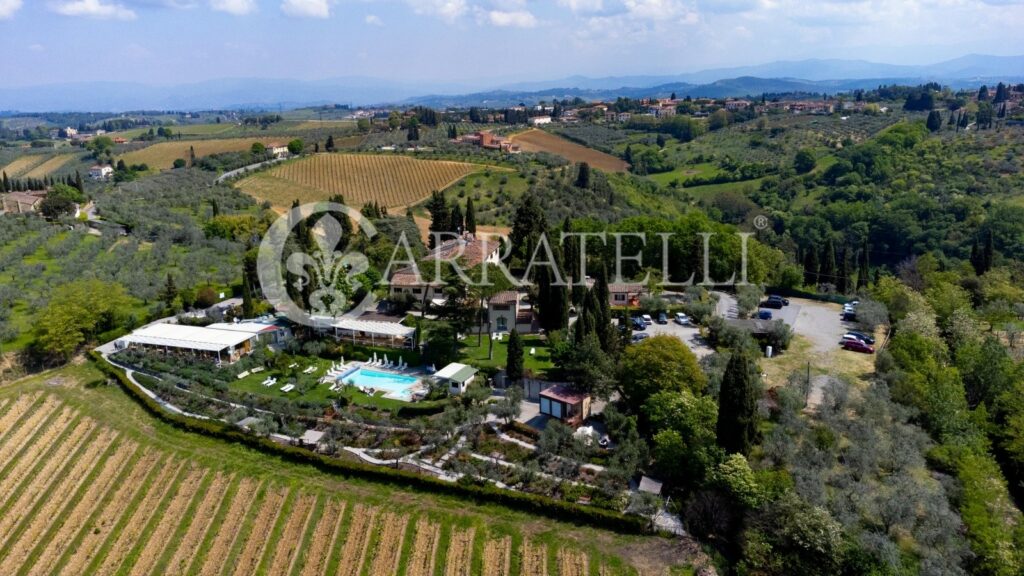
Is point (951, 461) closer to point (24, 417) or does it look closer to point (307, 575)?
point (307, 575)

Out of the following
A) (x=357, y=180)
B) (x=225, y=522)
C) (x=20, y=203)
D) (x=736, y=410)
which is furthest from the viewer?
(x=357, y=180)

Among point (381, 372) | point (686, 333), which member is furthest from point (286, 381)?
point (686, 333)

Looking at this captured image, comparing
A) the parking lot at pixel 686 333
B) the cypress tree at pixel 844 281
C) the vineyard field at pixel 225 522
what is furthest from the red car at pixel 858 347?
Result: the vineyard field at pixel 225 522

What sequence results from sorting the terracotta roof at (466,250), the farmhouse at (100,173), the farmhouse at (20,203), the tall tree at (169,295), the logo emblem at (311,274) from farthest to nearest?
the farmhouse at (100,173), the farmhouse at (20,203), the terracotta roof at (466,250), the tall tree at (169,295), the logo emblem at (311,274)

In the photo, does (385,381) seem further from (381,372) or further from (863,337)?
(863,337)

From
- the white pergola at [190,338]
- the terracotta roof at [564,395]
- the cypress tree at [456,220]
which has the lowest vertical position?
the terracotta roof at [564,395]

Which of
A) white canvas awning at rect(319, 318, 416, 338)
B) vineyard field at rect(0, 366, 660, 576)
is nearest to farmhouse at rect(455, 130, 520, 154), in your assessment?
white canvas awning at rect(319, 318, 416, 338)

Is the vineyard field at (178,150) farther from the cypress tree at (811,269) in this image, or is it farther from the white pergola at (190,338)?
the cypress tree at (811,269)

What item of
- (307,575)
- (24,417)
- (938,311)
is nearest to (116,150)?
(24,417)
